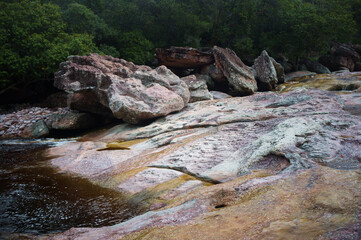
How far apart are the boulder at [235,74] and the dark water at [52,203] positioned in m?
12.2

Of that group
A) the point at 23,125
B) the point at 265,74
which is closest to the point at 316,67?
the point at 265,74

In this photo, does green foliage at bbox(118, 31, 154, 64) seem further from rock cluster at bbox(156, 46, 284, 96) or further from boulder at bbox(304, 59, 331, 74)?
boulder at bbox(304, 59, 331, 74)

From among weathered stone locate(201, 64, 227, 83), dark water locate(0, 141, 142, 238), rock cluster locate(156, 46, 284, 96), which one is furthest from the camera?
weathered stone locate(201, 64, 227, 83)

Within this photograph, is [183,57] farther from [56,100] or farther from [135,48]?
[56,100]

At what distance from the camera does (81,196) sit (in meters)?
4.96

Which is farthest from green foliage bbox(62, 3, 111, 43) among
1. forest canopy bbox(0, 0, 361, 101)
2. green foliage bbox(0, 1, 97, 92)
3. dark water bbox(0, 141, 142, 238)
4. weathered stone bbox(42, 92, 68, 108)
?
dark water bbox(0, 141, 142, 238)

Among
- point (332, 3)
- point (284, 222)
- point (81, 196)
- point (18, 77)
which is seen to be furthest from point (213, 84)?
point (332, 3)

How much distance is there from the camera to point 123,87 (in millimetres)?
10742

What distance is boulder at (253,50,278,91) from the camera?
17.9 m

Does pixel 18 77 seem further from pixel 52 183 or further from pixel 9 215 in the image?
pixel 9 215

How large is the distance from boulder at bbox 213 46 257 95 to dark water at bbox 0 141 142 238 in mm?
12244

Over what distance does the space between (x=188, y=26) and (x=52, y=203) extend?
27454 mm

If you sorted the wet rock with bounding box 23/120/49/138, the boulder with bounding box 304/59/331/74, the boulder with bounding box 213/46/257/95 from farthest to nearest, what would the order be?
the boulder with bounding box 304/59/331/74, the boulder with bounding box 213/46/257/95, the wet rock with bounding box 23/120/49/138

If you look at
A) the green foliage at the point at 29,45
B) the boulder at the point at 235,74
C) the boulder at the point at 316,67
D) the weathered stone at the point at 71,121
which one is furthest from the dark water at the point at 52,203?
the boulder at the point at 316,67
